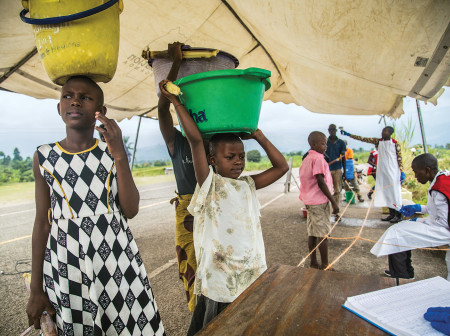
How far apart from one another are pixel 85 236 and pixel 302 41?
2.24m

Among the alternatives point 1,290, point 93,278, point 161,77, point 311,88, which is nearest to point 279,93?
point 311,88

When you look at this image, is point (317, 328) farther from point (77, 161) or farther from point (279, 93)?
point (279, 93)

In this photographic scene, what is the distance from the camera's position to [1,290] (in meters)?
3.08

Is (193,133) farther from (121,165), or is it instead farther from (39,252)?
(39,252)

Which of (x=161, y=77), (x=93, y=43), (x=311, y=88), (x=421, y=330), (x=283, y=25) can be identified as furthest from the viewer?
(x=311, y=88)

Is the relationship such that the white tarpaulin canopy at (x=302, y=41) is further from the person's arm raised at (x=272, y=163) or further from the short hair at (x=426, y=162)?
the person's arm raised at (x=272, y=163)

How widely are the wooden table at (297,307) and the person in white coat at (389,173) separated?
5101 millimetres

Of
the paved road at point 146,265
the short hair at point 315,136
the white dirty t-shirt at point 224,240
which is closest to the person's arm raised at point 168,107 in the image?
the white dirty t-shirt at point 224,240

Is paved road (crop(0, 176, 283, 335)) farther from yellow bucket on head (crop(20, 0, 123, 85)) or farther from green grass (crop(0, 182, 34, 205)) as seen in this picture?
green grass (crop(0, 182, 34, 205))

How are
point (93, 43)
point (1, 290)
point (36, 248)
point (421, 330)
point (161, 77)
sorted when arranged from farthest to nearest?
1. point (1, 290)
2. point (161, 77)
3. point (36, 248)
4. point (93, 43)
5. point (421, 330)

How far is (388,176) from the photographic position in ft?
18.0

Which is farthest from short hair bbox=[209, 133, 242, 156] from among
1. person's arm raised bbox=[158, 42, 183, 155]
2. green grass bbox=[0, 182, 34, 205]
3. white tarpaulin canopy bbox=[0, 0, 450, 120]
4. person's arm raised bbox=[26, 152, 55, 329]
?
green grass bbox=[0, 182, 34, 205]

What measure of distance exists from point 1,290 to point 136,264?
9.58 ft

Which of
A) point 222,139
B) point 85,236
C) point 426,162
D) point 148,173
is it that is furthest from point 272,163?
point 148,173
